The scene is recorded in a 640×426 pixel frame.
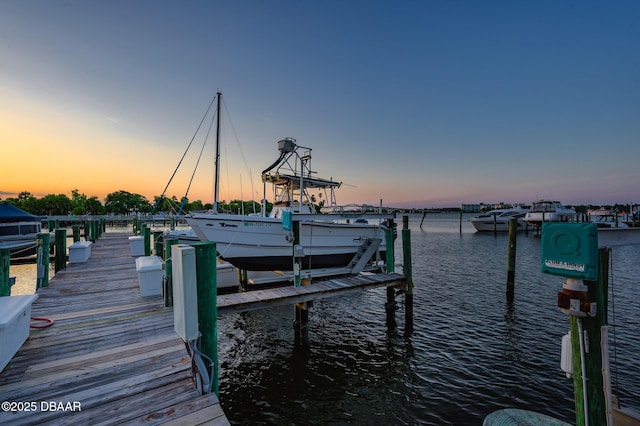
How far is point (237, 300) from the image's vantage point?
7.13 metres

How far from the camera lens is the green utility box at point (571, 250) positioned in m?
2.50

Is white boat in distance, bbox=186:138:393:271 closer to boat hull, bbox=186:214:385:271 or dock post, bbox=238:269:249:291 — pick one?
boat hull, bbox=186:214:385:271

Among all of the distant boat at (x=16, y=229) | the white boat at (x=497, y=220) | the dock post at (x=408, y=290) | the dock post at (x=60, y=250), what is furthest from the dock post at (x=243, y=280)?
the white boat at (x=497, y=220)

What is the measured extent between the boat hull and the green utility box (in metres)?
8.65

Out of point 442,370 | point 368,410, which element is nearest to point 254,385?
point 368,410

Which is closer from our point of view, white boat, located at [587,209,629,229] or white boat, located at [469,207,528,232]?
white boat, located at [587,209,629,229]

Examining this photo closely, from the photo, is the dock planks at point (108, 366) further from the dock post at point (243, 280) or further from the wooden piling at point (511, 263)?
the wooden piling at point (511, 263)

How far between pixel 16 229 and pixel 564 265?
30.4 m

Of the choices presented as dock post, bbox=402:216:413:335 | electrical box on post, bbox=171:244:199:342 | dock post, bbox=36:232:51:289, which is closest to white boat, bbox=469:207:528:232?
dock post, bbox=402:216:413:335

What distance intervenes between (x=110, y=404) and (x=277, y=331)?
726 centimetres

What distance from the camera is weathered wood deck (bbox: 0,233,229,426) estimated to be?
305 cm

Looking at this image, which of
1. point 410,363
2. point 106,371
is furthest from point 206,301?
point 410,363

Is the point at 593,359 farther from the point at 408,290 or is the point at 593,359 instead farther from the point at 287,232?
the point at 287,232

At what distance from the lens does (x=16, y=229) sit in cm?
2064
